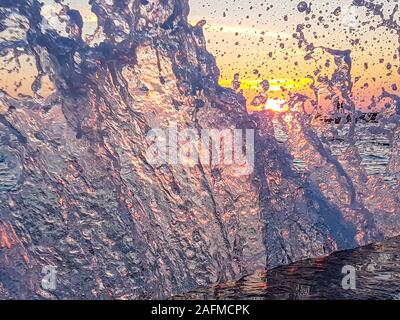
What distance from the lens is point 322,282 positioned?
14.0 m

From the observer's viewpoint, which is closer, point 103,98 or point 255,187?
point 103,98

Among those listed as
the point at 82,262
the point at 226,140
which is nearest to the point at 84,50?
the point at 226,140

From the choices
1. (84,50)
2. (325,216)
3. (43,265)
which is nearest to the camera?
(43,265)

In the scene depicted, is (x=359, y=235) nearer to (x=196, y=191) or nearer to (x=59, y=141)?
(x=196, y=191)

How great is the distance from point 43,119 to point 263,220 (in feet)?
30.7

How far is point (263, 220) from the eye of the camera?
788 inches

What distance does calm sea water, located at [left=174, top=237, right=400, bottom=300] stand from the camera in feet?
42.2

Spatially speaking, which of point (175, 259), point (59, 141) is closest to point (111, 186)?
point (59, 141)

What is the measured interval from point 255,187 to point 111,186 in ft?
20.6

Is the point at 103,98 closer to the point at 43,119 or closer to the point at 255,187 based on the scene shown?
the point at 43,119

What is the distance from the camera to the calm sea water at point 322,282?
12.9 meters
